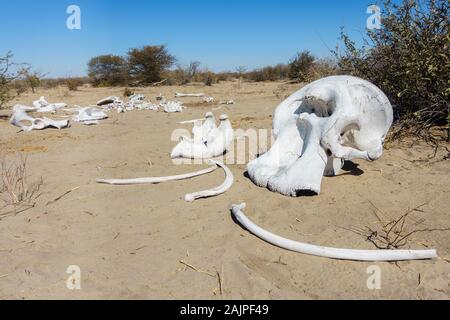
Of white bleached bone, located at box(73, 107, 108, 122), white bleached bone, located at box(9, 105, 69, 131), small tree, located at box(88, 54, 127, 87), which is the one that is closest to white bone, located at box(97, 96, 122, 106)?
white bleached bone, located at box(73, 107, 108, 122)

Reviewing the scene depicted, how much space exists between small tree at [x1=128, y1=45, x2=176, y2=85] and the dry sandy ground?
1869cm

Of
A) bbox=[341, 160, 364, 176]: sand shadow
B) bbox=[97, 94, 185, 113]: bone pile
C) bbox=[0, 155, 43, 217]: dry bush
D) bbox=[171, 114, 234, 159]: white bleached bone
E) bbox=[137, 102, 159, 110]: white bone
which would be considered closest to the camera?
bbox=[0, 155, 43, 217]: dry bush

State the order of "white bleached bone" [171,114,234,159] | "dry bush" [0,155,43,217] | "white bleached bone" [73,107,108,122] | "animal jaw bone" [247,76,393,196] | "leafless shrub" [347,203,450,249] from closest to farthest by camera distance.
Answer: "leafless shrub" [347,203,450,249]
"animal jaw bone" [247,76,393,196]
"dry bush" [0,155,43,217]
"white bleached bone" [171,114,234,159]
"white bleached bone" [73,107,108,122]

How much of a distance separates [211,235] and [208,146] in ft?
8.32

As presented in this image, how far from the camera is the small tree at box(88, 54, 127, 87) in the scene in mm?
24250

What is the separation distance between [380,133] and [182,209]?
7.27ft

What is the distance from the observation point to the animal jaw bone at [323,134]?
364 cm

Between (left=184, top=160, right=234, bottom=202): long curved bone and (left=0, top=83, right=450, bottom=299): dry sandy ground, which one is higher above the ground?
(left=184, top=160, right=234, bottom=202): long curved bone

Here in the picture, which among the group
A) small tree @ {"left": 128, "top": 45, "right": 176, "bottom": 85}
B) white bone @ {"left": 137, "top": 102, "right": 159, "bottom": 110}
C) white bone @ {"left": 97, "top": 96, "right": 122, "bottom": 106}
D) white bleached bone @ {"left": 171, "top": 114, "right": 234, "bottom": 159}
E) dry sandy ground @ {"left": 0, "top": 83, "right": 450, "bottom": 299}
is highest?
small tree @ {"left": 128, "top": 45, "right": 176, "bottom": 85}

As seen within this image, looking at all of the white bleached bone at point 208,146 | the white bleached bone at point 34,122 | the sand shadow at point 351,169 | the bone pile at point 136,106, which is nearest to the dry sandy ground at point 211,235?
the sand shadow at point 351,169

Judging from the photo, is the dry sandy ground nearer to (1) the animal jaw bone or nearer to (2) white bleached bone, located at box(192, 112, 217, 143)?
(1) the animal jaw bone

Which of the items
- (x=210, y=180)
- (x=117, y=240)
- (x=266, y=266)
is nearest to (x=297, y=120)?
(x=210, y=180)

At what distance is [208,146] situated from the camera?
18.0 feet

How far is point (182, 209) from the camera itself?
3.62 m
